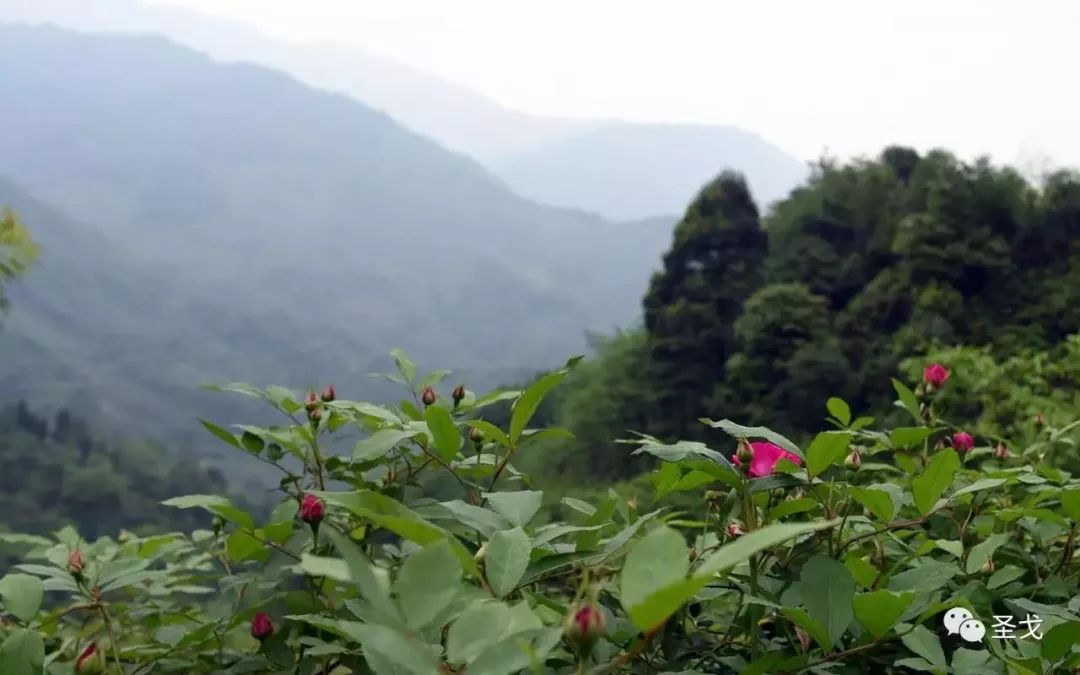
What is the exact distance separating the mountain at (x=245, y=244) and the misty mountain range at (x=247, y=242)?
0.09 metres

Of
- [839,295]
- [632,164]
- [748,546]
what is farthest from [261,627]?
[632,164]

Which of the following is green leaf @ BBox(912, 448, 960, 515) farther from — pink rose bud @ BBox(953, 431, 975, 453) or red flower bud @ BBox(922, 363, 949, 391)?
red flower bud @ BBox(922, 363, 949, 391)

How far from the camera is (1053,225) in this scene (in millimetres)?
5941

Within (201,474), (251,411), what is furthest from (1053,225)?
(251,411)

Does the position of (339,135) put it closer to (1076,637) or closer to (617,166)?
(617,166)

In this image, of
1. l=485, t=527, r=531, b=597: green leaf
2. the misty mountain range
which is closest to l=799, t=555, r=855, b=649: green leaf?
l=485, t=527, r=531, b=597: green leaf

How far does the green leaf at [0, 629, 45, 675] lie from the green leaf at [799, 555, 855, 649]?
0.92 feet

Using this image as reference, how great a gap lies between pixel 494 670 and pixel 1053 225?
23.2 feet

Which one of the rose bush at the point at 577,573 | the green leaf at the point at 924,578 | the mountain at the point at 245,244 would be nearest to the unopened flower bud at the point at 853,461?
the rose bush at the point at 577,573

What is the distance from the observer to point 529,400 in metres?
0.34

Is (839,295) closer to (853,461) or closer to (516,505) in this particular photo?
(853,461)

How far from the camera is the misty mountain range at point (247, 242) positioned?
20.3 meters

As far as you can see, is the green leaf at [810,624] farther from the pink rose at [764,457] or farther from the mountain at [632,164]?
the mountain at [632,164]

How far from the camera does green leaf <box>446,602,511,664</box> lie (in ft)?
0.57
